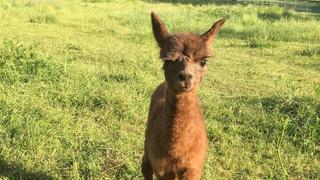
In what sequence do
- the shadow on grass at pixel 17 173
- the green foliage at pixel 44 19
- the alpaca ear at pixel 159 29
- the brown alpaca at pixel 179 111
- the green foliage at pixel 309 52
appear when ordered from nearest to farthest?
the brown alpaca at pixel 179 111, the alpaca ear at pixel 159 29, the shadow on grass at pixel 17 173, the green foliage at pixel 309 52, the green foliage at pixel 44 19

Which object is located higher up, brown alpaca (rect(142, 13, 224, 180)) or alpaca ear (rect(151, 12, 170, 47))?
alpaca ear (rect(151, 12, 170, 47))

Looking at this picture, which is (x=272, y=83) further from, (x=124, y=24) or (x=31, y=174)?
(x=124, y=24)

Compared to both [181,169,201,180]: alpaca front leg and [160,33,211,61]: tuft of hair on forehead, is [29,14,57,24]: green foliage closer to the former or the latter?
[181,169,201,180]: alpaca front leg

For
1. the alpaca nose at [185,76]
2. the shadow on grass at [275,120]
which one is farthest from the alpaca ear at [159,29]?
the shadow on grass at [275,120]

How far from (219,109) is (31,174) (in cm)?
306

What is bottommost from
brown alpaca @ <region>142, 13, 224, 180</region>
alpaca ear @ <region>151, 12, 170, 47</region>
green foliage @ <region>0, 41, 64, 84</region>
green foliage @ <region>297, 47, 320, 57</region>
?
green foliage @ <region>297, 47, 320, 57</region>

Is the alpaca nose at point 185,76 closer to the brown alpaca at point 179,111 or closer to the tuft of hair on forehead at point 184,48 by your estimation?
the brown alpaca at point 179,111

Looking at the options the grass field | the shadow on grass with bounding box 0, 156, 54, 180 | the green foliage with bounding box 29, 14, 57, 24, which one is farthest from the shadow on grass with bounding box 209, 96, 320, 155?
the green foliage with bounding box 29, 14, 57, 24

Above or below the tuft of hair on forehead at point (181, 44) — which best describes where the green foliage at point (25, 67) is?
below

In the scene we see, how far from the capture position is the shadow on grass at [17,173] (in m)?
4.95

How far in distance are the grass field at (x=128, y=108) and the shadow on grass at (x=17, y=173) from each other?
0.4 inches

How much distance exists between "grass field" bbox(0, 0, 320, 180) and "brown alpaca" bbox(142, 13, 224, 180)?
695 millimetres

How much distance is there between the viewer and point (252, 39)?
1380 centimetres

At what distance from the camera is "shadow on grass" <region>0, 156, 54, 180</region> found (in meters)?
4.95
